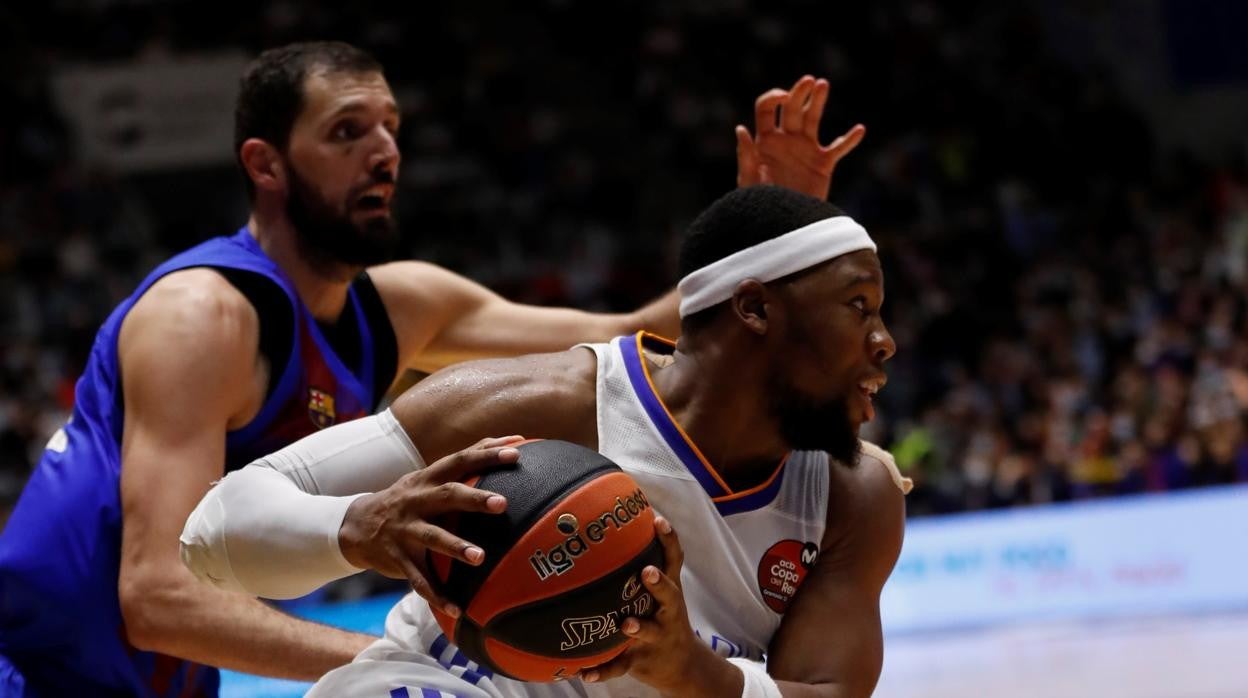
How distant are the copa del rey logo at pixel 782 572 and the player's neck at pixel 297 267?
4.96ft

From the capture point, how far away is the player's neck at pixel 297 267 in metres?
3.91

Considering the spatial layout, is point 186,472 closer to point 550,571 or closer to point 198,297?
point 198,297

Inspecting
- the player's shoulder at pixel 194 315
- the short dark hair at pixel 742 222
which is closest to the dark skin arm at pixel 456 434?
the short dark hair at pixel 742 222

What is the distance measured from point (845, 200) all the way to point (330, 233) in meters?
13.4

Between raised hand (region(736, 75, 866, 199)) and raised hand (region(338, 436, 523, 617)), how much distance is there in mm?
1521

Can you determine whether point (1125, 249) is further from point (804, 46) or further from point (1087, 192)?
point (804, 46)

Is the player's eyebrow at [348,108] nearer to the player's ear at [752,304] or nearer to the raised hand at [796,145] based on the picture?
the raised hand at [796,145]

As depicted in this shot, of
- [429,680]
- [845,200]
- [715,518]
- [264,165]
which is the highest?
[264,165]

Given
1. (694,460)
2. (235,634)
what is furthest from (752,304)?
(235,634)

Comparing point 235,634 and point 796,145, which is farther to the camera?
point 796,145

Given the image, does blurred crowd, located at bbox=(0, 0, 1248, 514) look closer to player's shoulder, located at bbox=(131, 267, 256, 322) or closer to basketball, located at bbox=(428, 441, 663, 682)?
player's shoulder, located at bbox=(131, 267, 256, 322)

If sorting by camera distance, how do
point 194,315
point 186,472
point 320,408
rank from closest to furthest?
point 186,472 → point 194,315 → point 320,408

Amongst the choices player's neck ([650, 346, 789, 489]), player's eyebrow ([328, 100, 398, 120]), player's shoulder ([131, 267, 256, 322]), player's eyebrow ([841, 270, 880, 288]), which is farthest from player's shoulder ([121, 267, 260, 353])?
player's eyebrow ([841, 270, 880, 288])

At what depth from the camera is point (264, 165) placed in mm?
3955
